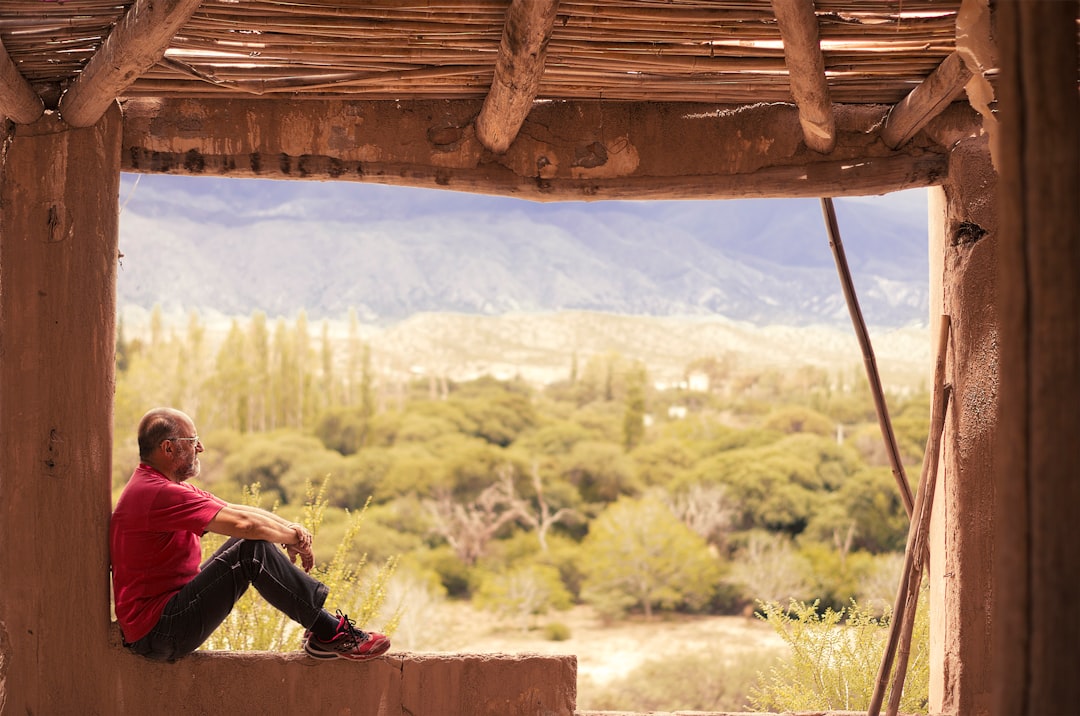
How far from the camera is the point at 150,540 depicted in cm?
284

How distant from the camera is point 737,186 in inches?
126

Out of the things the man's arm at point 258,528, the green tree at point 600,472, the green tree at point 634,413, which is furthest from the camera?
the green tree at point 634,413

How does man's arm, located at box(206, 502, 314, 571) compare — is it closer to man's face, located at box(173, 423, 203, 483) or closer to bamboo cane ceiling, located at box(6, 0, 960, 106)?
man's face, located at box(173, 423, 203, 483)

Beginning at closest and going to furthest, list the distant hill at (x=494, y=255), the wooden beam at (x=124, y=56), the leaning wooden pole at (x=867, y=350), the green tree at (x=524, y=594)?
the wooden beam at (x=124, y=56), the leaning wooden pole at (x=867, y=350), the green tree at (x=524, y=594), the distant hill at (x=494, y=255)

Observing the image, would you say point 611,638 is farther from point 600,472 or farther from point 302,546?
point 302,546

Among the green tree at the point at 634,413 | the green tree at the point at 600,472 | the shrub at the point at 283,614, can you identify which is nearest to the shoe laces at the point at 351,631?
the shrub at the point at 283,614

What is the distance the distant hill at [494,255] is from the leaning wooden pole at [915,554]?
16158 mm

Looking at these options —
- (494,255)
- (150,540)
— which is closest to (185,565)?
(150,540)

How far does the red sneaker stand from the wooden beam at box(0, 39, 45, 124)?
174cm

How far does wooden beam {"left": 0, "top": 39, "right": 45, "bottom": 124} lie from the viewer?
2691mm

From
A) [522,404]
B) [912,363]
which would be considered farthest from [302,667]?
[912,363]

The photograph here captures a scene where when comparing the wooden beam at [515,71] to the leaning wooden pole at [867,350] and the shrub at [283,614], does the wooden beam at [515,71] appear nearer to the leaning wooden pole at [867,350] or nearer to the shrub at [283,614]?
the leaning wooden pole at [867,350]

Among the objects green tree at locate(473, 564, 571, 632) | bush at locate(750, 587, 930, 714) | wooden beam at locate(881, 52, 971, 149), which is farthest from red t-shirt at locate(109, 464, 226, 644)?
green tree at locate(473, 564, 571, 632)

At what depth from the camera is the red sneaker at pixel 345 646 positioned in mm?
2900
